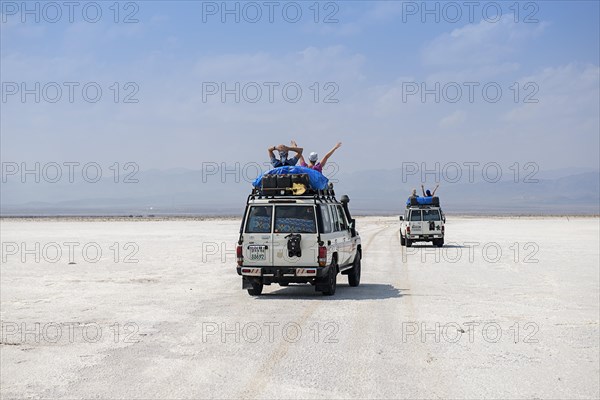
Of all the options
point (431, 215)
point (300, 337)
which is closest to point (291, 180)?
point (300, 337)

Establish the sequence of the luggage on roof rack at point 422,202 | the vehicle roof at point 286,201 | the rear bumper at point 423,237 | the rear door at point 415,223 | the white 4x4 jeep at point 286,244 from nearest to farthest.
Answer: the white 4x4 jeep at point 286,244
the vehicle roof at point 286,201
the rear door at point 415,223
the rear bumper at point 423,237
the luggage on roof rack at point 422,202

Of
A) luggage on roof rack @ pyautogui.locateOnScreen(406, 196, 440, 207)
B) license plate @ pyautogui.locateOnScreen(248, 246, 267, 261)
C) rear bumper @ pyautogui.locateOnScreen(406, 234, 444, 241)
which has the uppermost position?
luggage on roof rack @ pyautogui.locateOnScreen(406, 196, 440, 207)

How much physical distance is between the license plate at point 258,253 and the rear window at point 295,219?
0.51 metres

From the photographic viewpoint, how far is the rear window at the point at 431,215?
3708 cm

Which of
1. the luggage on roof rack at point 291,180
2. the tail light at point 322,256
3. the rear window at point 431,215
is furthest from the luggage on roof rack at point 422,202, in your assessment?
the tail light at point 322,256

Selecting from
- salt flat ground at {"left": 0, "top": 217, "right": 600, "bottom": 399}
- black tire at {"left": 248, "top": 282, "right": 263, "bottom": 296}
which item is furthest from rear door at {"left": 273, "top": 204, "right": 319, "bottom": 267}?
salt flat ground at {"left": 0, "top": 217, "right": 600, "bottom": 399}

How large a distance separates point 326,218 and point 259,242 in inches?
66.2

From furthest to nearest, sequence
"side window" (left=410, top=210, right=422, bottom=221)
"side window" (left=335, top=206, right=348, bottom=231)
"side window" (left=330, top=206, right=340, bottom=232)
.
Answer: "side window" (left=410, top=210, right=422, bottom=221), "side window" (left=335, top=206, right=348, bottom=231), "side window" (left=330, top=206, right=340, bottom=232)

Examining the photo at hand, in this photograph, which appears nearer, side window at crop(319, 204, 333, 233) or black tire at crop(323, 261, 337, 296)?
black tire at crop(323, 261, 337, 296)

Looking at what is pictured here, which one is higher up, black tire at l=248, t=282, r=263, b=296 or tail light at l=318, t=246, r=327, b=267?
tail light at l=318, t=246, r=327, b=267

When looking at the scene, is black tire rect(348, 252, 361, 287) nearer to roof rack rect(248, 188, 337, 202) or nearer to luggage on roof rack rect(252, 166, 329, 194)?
roof rack rect(248, 188, 337, 202)

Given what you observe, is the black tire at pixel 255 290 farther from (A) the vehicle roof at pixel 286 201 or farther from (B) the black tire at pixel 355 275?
(B) the black tire at pixel 355 275

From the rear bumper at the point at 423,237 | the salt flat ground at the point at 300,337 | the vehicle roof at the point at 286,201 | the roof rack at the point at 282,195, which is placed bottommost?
the salt flat ground at the point at 300,337

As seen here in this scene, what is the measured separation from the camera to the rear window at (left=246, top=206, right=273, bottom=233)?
17.4m
